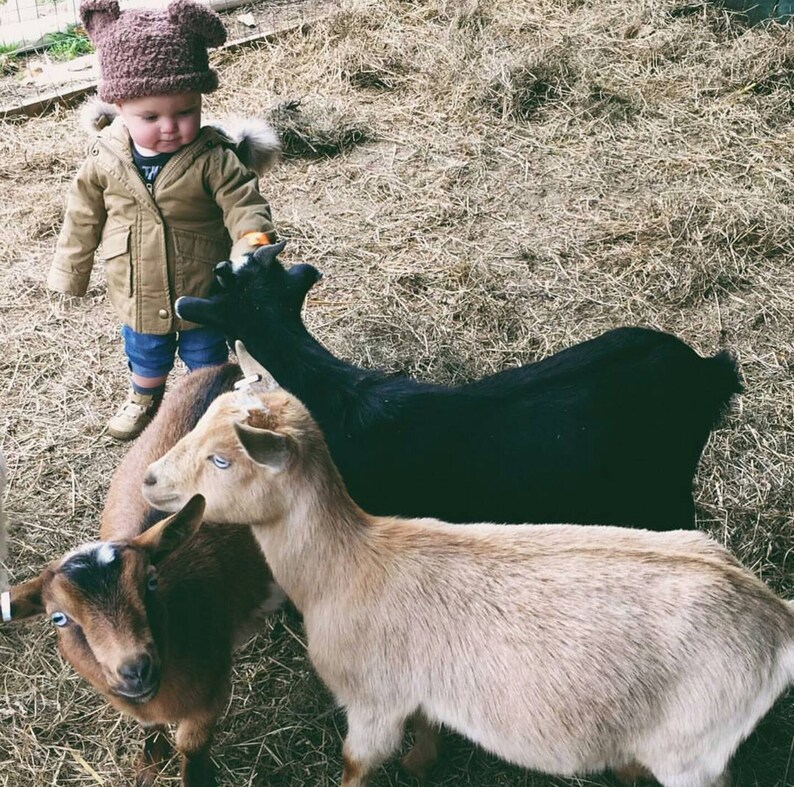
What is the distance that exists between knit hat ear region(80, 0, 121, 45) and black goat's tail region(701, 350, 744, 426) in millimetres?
2801

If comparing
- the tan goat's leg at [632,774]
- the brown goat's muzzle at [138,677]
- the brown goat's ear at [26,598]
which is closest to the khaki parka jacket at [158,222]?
the brown goat's ear at [26,598]

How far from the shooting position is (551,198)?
5.91 meters

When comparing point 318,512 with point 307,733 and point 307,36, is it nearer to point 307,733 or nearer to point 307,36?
point 307,733

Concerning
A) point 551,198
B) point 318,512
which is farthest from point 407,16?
point 318,512

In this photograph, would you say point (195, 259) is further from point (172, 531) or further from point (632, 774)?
point (632, 774)

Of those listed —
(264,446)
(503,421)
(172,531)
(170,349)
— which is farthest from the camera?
(170,349)

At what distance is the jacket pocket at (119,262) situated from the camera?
3.84 metres

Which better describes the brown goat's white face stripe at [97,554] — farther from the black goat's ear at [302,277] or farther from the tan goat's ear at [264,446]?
the black goat's ear at [302,277]

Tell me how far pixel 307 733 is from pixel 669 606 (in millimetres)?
1625

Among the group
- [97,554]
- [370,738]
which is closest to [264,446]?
[97,554]

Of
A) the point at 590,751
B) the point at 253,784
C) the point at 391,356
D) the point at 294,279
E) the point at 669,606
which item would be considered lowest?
the point at 253,784

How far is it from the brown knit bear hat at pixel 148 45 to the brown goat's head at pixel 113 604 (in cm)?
177

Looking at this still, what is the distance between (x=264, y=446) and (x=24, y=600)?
956 mm

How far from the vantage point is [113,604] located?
2609 mm
